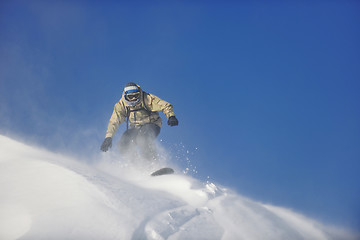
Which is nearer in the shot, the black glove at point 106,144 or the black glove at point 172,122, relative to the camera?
the black glove at point 172,122

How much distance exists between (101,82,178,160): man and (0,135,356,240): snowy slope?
103 inches

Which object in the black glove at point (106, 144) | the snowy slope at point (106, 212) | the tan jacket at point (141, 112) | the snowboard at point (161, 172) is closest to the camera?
the snowy slope at point (106, 212)

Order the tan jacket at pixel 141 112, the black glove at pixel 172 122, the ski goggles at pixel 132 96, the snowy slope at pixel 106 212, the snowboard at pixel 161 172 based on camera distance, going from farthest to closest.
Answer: the tan jacket at pixel 141 112 → the ski goggles at pixel 132 96 → the black glove at pixel 172 122 → the snowboard at pixel 161 172 → the snowy slope at pixel 106 212

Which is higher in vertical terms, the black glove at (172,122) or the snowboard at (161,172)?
the black glove at (172,122)

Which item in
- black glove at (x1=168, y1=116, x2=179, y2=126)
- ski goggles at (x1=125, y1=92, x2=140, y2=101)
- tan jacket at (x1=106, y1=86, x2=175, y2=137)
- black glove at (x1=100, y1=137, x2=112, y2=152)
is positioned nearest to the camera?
black glove at (x1=168, y1=116, x2=179, y2=126)

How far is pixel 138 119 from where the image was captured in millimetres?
7238

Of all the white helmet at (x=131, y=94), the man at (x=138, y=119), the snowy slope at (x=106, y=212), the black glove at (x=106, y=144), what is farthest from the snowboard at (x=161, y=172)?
the white helmet at (x=131, y=94)

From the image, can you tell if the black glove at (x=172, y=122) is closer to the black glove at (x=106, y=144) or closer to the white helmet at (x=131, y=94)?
the white helmet at (x=131, y=94)

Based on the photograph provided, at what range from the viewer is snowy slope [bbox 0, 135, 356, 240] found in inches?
92.1

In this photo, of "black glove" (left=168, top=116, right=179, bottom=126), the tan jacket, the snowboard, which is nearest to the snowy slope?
the snowboard

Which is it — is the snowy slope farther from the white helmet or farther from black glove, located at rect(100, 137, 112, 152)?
the white helmet

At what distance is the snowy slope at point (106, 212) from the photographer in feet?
7.68

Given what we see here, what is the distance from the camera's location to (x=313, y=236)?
3.84 metres

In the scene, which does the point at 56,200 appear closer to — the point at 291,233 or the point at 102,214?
the point at 102,214
